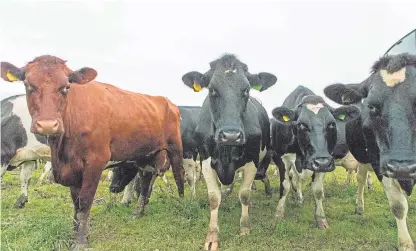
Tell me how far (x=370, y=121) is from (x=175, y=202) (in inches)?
184

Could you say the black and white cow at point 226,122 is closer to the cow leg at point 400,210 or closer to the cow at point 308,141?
the cow at point 308,141

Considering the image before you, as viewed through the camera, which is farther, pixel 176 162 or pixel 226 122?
pixel 176 162

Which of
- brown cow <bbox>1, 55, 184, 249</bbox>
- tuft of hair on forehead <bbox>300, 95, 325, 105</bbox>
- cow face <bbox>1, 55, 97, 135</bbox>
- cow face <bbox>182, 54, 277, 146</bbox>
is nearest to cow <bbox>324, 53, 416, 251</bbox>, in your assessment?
tuft of hair on forehead <bbox>300, 95, 325, 105</bbox>

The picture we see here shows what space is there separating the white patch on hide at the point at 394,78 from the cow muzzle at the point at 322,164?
177 centimetres

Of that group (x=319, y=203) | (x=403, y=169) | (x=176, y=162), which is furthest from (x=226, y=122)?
(x=176, y=162)

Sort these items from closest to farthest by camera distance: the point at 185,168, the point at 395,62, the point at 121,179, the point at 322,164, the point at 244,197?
1. the point at 395,62
2. the point at 322,164
3. the point at 244,197
4. the point at 121,179
5. the point at 185,168

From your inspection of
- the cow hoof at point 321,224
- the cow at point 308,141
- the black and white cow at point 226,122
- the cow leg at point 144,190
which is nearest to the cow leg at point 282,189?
the cow at point 308,141

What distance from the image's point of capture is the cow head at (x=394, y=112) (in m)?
4.28

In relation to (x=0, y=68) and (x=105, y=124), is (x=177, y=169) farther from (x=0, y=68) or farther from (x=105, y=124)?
(x=0, y=68)

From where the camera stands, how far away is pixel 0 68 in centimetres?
573

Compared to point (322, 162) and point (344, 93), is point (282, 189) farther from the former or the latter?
point (344, 93)

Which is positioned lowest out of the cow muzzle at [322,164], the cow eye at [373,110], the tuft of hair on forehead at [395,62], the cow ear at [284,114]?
the cow muzzle at [322,164]

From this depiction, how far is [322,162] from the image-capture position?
627cm

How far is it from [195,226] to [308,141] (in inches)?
93.0
